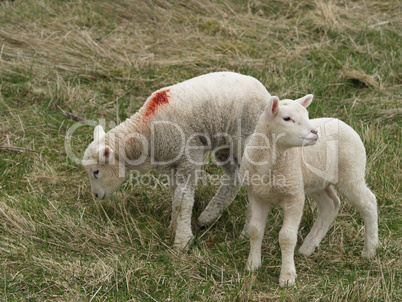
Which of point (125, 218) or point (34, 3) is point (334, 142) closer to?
point (125, 218)

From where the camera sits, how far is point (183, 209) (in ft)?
16.7

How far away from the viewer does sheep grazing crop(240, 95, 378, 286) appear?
158 inches

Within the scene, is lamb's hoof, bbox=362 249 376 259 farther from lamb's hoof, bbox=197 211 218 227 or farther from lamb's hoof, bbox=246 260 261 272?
lamb's hoof, bbox=197 211 218 227

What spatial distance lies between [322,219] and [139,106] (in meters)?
3.12

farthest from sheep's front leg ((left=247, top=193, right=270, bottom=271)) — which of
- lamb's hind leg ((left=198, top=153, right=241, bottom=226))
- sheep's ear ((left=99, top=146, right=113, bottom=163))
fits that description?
sheep's ear ((left=99, top=146, right=113, bottom=163))

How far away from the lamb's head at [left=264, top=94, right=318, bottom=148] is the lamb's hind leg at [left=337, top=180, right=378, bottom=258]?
2.71 ft

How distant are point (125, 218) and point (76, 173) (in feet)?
3.51

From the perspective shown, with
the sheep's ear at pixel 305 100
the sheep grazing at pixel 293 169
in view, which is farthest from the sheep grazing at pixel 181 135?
the sheep's ear at pixel 305 100

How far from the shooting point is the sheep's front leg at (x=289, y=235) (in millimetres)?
4285

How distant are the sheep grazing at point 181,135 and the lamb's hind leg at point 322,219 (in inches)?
32.8

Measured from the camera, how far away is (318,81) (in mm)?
7383

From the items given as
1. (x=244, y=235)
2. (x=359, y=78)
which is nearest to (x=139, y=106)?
(x=244, y=235)

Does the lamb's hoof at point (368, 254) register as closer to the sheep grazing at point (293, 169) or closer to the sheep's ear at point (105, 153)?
the sheep grazing at point (293, 169)

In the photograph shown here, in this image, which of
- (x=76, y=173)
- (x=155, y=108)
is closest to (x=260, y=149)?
(x=155, y=108)
